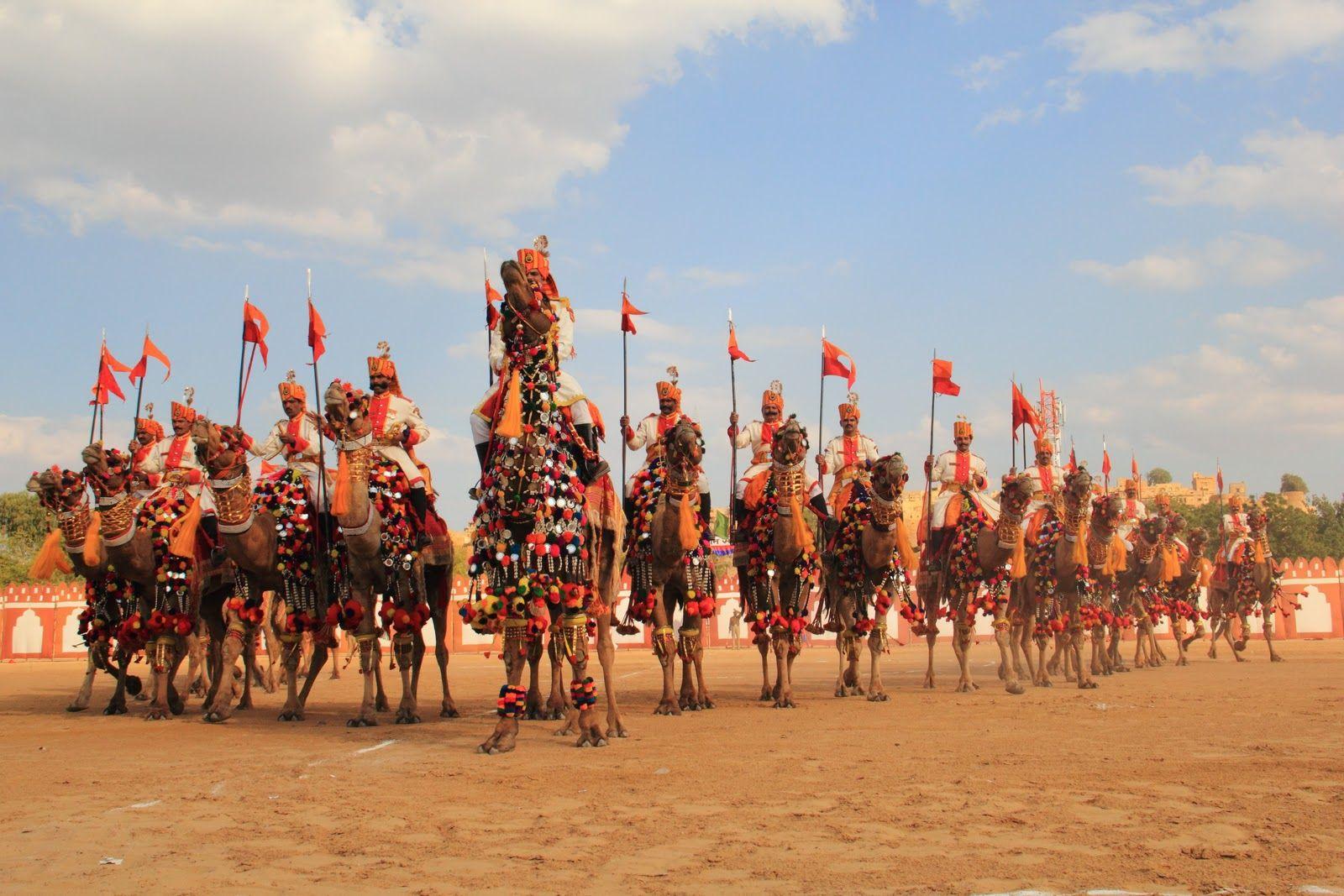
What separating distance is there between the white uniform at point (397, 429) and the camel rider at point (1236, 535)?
18925 millimetres

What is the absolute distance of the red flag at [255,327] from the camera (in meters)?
14.4

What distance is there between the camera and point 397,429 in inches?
496

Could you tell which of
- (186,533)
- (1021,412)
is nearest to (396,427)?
(186,533)

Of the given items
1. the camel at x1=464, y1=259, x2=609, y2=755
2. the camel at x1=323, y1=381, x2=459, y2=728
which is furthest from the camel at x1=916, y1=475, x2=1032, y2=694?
the camel at x1=464, y1=259, x2=609, y2=755

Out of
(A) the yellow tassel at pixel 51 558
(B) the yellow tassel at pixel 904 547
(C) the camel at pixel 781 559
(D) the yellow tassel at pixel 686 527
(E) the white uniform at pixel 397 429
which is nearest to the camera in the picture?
(D) the yellow tassel at pixel 686 527

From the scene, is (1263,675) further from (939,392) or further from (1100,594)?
(939,392)

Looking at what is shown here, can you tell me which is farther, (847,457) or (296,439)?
(847,457)

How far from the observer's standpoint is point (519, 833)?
611cm

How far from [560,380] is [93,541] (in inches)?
266

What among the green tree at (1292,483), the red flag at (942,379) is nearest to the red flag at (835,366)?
the red flag at (942,379)

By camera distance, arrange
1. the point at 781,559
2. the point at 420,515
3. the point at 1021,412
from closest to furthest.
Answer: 1. the point at 420,515
2. the point at 781,559
3. the point at 1021,412

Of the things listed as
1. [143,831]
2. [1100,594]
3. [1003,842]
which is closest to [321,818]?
[143,831]

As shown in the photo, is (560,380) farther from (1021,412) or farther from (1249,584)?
(1249,584)

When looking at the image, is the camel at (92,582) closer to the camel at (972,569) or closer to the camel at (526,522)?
the camel at (526,522)
